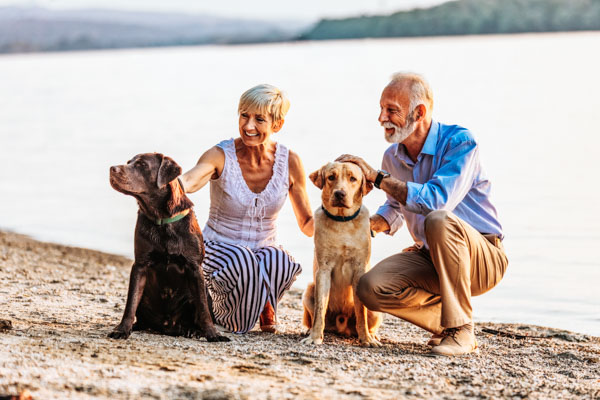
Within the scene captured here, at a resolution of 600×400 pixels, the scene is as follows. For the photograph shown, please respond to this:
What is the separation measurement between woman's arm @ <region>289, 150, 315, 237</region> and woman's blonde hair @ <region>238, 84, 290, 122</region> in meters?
0.41

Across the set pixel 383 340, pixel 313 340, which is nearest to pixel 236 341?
pixel 313 340

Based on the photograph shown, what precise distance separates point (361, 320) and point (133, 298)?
1347 millimetres

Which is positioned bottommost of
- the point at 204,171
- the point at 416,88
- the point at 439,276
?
the point at 439,276

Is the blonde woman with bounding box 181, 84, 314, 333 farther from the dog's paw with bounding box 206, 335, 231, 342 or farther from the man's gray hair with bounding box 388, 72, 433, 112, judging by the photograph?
the man's gray hair with bounding box 388, 72, 433, 112

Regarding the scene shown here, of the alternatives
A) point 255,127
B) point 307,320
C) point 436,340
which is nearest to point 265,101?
point 255,127

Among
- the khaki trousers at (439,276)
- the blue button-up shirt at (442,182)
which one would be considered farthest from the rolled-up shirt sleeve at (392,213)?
the khaki trousers at (439,276)

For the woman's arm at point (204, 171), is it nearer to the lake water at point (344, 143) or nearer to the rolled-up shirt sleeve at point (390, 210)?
the rolled-up shirt sleeve at point (390, 210)

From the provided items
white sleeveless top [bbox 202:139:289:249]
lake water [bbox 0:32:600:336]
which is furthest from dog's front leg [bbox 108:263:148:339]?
lake water [bbox 0:32:600:336]

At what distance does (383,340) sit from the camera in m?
5.67

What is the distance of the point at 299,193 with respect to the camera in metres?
5.84

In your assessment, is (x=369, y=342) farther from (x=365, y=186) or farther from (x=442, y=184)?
(x=442, y=184)

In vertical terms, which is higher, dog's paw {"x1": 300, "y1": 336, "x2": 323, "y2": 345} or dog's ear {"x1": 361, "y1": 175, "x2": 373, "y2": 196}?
dog's ear {"x1": 361, "y1": 175, "x2": 373, "y2": 196}

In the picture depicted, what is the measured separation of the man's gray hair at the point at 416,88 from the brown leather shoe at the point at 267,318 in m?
1.61

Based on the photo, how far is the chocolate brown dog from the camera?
4895mm
